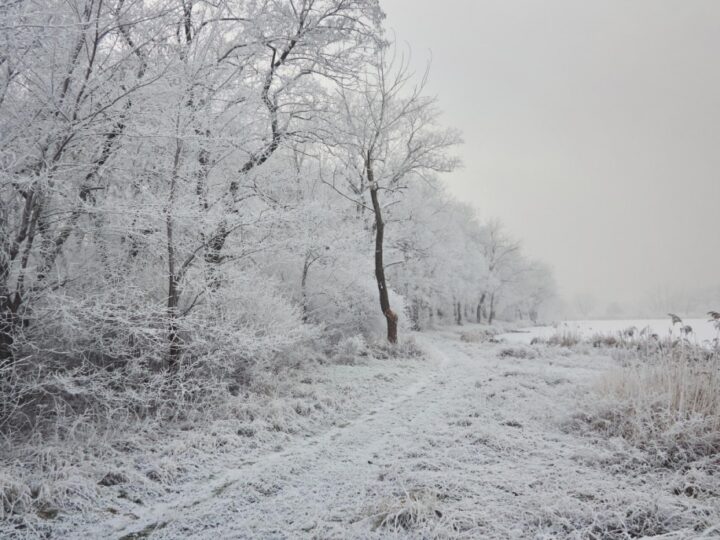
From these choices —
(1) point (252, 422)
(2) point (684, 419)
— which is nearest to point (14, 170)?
(1) point (252, 422)

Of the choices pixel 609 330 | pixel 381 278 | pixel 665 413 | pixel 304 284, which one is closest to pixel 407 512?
pixel 665 413

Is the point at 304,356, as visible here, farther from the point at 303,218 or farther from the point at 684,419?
the point at 684,419

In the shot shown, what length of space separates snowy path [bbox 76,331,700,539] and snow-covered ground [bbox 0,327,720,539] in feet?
0.04

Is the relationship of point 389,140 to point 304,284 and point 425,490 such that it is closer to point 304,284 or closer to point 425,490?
point 304,284

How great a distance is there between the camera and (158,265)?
636 centimetres

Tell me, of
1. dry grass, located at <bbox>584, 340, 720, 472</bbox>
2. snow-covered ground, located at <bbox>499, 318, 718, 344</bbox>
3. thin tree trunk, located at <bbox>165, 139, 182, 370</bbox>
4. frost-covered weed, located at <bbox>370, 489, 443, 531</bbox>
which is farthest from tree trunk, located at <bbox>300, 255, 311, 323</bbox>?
frost-covered weed, located at <bbox>370, 489, 443, 531</bbox>

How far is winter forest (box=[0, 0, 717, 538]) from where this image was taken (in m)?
3.62

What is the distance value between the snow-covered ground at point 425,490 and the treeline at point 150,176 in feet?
6.65

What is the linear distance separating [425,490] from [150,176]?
5.53 metres

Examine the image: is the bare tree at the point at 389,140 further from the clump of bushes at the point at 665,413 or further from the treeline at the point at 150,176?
the clump of bushes at the point at 665,413

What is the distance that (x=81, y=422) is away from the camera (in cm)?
466

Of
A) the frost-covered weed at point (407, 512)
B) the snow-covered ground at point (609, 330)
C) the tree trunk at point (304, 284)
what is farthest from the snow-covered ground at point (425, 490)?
the snow-covered ground at point (609, 330)

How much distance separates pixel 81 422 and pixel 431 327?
2830cm

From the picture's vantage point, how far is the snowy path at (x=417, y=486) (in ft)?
9.64
